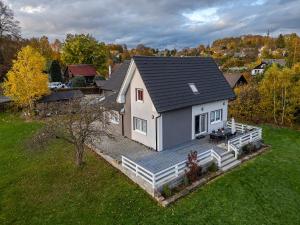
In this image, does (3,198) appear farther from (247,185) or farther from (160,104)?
(247,185)

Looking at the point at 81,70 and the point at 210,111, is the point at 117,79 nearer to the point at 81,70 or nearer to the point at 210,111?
the point at 210,111

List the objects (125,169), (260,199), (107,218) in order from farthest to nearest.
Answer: (125,169) < (260,199) < (107,218)

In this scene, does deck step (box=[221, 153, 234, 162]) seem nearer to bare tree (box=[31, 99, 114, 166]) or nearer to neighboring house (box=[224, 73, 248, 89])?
bare tree (box=[31, 99, 114, 166])

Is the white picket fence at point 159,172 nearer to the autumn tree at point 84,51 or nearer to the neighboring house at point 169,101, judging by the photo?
the neighboring house at point 169,101

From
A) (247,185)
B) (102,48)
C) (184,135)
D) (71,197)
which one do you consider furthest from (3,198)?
(102,48)

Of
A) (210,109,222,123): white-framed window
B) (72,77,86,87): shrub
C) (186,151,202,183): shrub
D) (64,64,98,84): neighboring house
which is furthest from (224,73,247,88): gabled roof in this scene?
(64,64,98,84): neighboring house

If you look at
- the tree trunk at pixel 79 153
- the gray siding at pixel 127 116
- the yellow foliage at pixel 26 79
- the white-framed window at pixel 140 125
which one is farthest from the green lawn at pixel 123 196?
the yellow foliage at pixel 26 79
